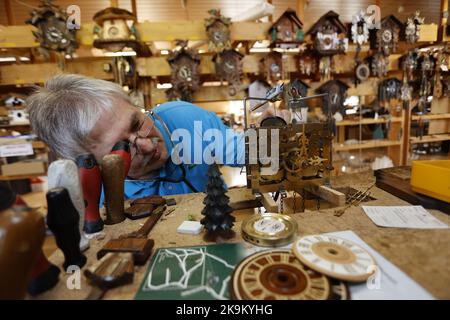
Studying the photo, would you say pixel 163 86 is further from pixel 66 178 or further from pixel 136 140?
pixel 66 178

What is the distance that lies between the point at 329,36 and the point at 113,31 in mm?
2016

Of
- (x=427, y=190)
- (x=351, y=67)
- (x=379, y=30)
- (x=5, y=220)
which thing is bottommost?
(x=427, y=190)

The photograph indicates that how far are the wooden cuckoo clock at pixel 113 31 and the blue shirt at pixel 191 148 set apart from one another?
37.5 inches

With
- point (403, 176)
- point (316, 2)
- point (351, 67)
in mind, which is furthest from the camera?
point (316, 2)

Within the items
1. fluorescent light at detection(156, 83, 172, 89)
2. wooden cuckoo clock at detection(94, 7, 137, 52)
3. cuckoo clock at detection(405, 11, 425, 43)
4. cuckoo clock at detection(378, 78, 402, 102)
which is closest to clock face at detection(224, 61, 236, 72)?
fluorescent light at detection(156, 83, 172, 89)

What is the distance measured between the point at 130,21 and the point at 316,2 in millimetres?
2316

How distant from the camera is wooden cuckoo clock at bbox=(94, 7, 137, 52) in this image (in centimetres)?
215

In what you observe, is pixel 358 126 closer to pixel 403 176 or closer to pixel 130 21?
pixel 403 176

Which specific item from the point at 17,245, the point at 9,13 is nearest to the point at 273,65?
the point at 17,245

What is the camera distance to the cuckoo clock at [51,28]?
2150 millimetres

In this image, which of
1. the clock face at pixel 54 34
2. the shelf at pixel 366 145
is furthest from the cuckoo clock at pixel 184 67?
the shelf at pixel 366 145

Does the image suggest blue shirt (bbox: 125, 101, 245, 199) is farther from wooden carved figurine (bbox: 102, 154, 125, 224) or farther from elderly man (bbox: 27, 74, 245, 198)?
wooden carved figurine (bbox: 102, 154, 125, 224)
